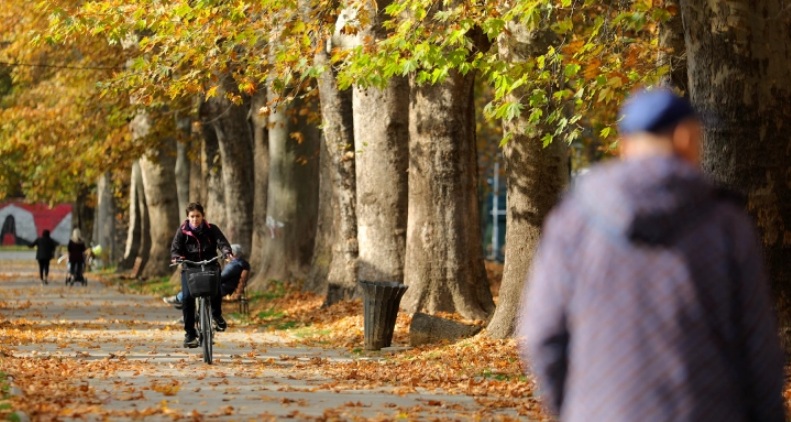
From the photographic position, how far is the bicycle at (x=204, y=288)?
16.8 metres

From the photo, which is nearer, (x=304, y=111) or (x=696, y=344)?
(x=696, y=344)

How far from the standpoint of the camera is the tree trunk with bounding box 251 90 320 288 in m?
33.1

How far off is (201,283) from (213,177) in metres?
23.3

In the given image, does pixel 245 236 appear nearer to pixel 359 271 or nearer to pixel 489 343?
pixel 359 271

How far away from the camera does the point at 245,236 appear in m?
37.8

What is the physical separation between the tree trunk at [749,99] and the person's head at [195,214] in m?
5.82

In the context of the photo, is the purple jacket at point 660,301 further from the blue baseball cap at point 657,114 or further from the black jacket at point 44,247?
the black jacket at point 44,247

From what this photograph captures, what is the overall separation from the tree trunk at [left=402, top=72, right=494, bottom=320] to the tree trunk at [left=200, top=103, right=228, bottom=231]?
17311mm

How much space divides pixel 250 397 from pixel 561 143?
679cm

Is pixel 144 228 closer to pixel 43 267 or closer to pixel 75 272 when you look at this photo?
pixel 43 267

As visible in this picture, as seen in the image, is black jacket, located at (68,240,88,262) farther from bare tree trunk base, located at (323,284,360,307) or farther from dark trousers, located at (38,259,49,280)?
bare tree trunk base, located at (323,284,360,307)

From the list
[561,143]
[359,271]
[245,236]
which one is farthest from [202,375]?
[245,236]

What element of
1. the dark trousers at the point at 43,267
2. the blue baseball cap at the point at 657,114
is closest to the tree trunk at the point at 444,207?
the blue baseball cap at the point at 657,114

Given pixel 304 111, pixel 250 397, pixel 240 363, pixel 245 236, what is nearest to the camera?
pixel 250 397
